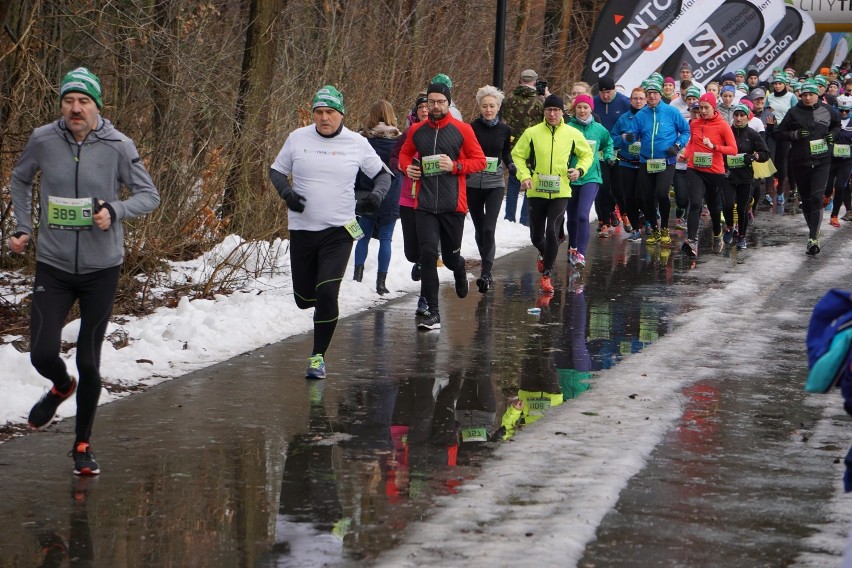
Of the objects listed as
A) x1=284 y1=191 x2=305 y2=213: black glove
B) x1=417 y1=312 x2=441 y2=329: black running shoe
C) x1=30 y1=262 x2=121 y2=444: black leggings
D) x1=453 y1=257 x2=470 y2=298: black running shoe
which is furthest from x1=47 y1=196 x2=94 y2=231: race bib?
x1=453 y1=257 x2=470 y2=298: black running shoe

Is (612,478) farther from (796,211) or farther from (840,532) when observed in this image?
(796,211)

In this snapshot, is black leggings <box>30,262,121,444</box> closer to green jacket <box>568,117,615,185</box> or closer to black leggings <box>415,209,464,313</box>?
black leggings <box>415,209,464,313</box>

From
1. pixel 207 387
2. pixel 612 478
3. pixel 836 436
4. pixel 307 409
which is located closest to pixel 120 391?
pixel 207 387

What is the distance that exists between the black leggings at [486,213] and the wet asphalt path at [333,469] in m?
2.65

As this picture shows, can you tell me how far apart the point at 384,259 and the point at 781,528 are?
757 centimetres

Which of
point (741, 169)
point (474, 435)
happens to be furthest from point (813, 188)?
point (474, 435)

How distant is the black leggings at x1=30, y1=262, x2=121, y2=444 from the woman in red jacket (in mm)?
10995

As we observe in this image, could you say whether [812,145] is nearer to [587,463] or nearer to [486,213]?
[486,213]

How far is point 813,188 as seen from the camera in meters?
17.4

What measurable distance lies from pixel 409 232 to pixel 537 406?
12.2 feet

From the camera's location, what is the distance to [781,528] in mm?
6203

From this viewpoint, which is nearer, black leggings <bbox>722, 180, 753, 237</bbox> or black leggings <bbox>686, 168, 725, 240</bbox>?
black leggings <bbox>686, 168, 725, 240</bbox>

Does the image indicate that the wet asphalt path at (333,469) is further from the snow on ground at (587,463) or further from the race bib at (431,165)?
the race bib at (431,165)

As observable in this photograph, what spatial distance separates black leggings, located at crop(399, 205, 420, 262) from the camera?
12.1 m
